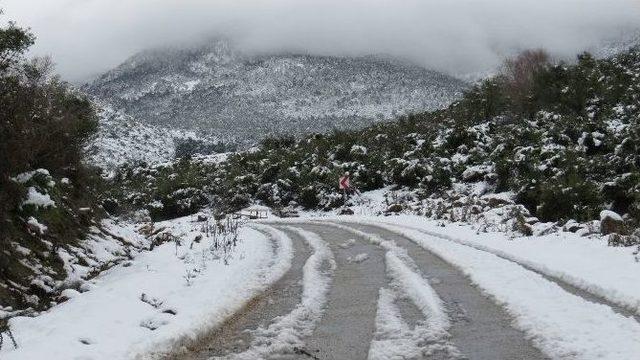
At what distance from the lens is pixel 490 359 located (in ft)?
14.8

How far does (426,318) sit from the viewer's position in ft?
19.3

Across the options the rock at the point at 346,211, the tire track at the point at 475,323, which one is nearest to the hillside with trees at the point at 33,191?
the tire track at the point at 475,323

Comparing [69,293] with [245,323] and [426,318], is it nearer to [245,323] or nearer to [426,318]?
[245,323]

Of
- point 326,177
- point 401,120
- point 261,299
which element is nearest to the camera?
point 261,299

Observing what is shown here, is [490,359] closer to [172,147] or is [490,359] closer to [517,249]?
[517,249]

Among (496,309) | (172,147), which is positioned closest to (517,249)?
(496,309)

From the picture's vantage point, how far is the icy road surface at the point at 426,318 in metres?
4.83

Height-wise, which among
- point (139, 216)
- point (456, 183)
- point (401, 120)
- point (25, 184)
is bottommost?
point (139, 216)

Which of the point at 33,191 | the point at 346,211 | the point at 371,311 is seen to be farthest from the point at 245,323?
the point at 346,211

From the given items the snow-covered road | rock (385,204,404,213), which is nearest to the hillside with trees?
the snow-covered road

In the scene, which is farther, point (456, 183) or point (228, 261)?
point (456, 183)

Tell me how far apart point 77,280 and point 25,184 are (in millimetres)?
1757

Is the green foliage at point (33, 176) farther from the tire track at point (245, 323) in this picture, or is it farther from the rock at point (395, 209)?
the rock at point (395, 209)

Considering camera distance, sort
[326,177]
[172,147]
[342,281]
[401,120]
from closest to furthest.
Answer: [342,281]
[326,177]
[401,120]
[172,147]
